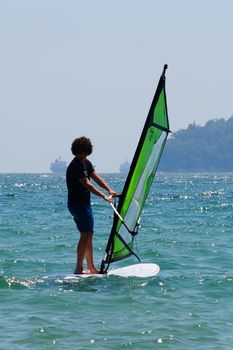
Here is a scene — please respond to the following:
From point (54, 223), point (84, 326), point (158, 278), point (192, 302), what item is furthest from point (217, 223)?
point (84, 326)

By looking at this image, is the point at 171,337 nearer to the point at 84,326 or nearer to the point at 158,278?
the point at 84,326

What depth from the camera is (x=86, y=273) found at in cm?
1009

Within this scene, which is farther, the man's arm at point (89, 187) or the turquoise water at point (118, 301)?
the man's arm at point (89, 187)

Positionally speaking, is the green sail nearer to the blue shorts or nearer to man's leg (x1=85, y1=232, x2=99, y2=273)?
man's leg (x1=85, y1=232, x2=99, y2=273)

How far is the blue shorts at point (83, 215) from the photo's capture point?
32.1 feet

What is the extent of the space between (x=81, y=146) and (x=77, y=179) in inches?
13.7

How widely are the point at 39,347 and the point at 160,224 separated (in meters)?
13.0

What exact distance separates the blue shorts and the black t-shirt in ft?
0.17

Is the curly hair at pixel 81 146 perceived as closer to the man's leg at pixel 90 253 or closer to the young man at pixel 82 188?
the young man at pixel 82 188

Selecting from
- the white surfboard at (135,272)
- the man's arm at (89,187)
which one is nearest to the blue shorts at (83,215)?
the man's arm at (89,187)

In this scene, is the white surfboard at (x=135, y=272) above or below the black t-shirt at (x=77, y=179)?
below

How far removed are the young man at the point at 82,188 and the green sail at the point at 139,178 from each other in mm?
288

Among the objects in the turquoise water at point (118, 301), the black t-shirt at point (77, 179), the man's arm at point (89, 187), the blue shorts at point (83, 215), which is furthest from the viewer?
Answer: the blue shorts at point (83, 215)

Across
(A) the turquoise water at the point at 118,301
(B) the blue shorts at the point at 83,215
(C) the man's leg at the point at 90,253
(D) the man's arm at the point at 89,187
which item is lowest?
(A) the turquoise water at the point at 118,301
